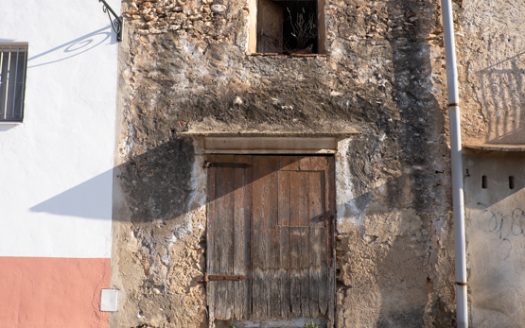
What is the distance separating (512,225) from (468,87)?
1.54 metres

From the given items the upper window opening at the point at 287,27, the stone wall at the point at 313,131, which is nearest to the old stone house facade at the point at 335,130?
the stone wall at the point at 313,131

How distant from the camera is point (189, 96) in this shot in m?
5.45

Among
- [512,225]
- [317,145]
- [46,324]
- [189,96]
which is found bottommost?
[46,324]

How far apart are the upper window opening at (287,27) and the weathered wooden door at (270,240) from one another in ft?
5.40

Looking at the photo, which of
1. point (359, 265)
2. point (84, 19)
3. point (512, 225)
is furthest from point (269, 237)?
point (84, 19)

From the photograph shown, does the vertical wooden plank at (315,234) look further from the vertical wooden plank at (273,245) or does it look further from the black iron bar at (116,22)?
the black iron bar at (116,22)

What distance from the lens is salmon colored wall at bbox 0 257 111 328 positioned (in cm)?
515

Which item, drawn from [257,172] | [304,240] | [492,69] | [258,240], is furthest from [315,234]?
[492,69]

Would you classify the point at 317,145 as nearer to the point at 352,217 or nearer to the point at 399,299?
the point at 352,217

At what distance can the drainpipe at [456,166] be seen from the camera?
4.98m

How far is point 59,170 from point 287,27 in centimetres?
332

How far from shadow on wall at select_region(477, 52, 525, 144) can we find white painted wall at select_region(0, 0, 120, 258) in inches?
160

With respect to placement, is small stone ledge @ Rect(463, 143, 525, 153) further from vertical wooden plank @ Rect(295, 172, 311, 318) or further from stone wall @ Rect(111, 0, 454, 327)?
vertical wooden plank @ Rect(295, 172, 311, 318)

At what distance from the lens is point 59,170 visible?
535 cm
